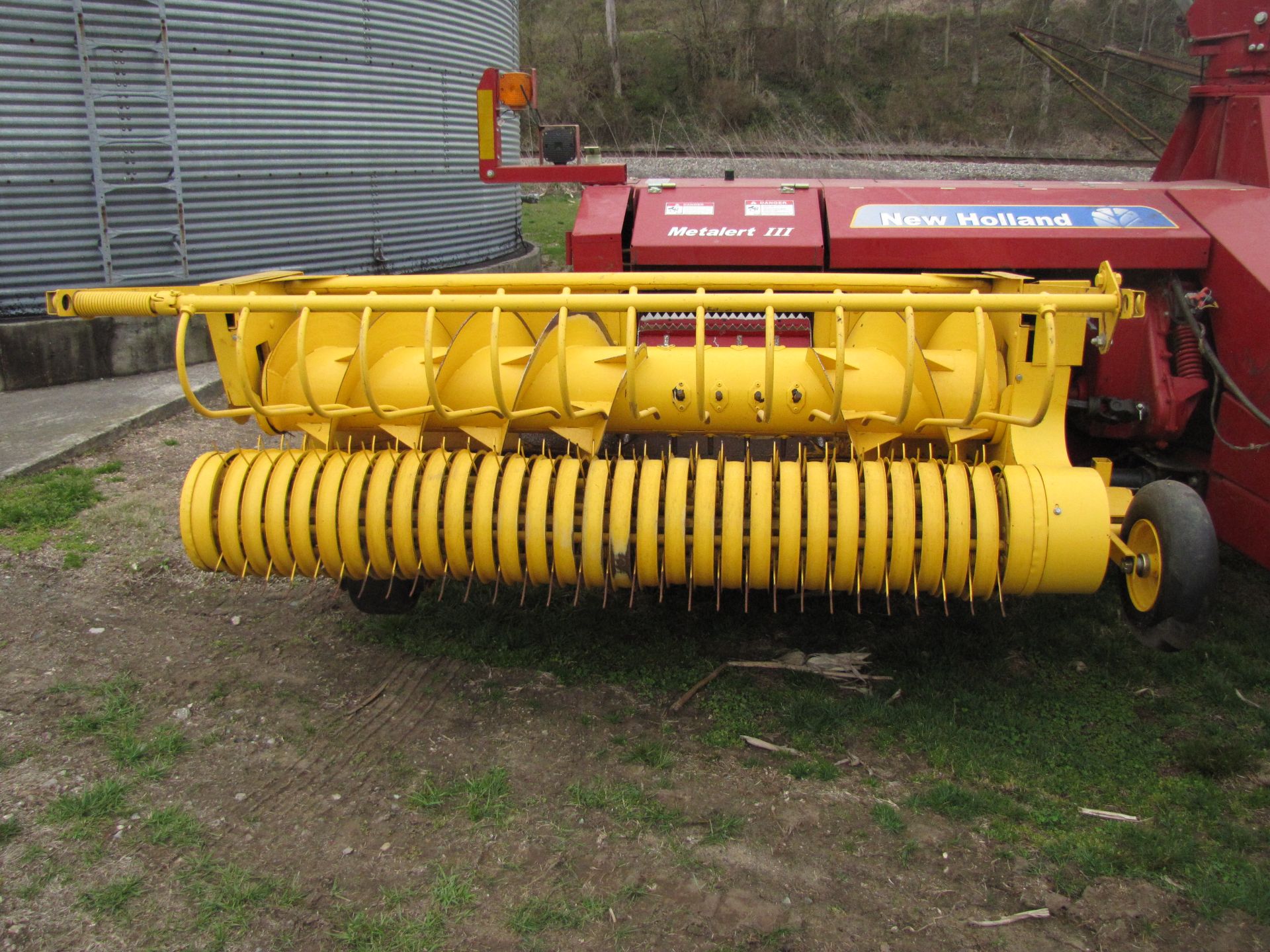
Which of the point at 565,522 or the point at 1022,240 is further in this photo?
the point at 1022,240

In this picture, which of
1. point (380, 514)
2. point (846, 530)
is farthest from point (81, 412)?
point (846, 530)

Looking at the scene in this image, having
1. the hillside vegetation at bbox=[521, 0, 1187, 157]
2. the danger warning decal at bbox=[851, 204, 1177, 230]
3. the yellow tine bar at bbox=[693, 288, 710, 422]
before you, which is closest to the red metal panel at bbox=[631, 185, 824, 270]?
the danger warning decal at bbox=[851, 204, 1177, 230]

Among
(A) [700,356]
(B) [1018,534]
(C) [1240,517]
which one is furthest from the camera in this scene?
(C) [1240,517]

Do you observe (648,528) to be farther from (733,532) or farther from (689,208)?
(689,208)

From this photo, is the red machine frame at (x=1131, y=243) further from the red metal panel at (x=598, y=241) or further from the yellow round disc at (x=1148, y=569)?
the yellow round disc at (x=1148, y=569)

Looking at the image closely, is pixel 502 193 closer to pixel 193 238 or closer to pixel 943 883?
pixel 193 238

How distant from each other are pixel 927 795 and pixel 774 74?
4015 cm

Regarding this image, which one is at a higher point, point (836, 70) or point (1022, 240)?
point (836, 70)

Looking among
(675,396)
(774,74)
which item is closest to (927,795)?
(675,396)

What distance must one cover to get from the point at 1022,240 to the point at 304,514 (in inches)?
131

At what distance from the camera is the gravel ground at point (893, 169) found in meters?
15.0

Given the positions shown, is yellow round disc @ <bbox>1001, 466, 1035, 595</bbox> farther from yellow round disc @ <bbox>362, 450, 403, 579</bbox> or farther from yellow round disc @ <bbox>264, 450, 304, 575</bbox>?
yellow round disc @ <bbox>264, 450, 304, 575</bbox>

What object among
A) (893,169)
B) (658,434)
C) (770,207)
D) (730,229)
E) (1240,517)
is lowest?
(1240,517)

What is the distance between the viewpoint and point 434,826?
9.95 feet
